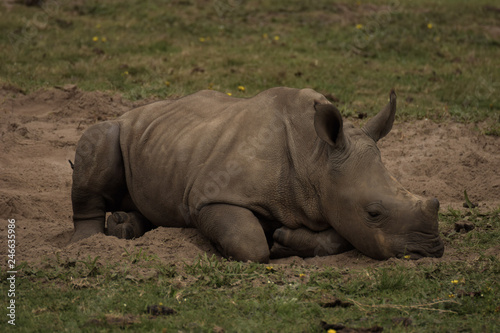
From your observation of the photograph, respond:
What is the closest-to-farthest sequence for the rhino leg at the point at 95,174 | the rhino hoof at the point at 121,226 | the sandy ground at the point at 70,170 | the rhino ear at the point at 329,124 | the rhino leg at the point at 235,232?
the rhino ear at the point at 329,124
the rhino leg at the point at 235,232
the sandy ground at the point at 70,170
the rhino hoof at the point at 121,226
the rhino leg at the point at 95,174

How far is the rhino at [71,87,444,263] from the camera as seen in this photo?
5.33 metres

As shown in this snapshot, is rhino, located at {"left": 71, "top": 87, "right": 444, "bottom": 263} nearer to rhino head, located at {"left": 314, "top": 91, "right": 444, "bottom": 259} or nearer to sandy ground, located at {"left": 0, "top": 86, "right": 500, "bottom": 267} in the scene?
rhino head, located at {"left": 314, "top": 91, "right": 444, "bottom": 259}

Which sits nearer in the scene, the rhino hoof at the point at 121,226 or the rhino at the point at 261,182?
the rhino at the point at 261,182

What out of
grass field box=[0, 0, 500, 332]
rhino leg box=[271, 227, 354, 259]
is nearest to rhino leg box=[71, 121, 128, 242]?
grass field box=[0, 0, 500, 332]

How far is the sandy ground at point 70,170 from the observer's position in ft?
18.3

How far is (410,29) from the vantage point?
13.3 meters

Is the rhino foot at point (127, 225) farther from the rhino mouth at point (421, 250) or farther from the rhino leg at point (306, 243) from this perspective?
the rhino mouth at point (421, 250)

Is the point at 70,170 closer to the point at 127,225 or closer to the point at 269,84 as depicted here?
the point at 127,225

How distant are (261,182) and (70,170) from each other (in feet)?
11.1

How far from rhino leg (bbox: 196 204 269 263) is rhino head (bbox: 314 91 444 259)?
1.87 ft

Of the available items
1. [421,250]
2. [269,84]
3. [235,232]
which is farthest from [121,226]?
[269,84]

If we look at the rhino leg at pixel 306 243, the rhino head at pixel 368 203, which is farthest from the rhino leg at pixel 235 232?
the rhino head at pixel 368 203

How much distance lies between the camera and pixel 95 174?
21.4 feet

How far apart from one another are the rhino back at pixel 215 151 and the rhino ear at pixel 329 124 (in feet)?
0.91
